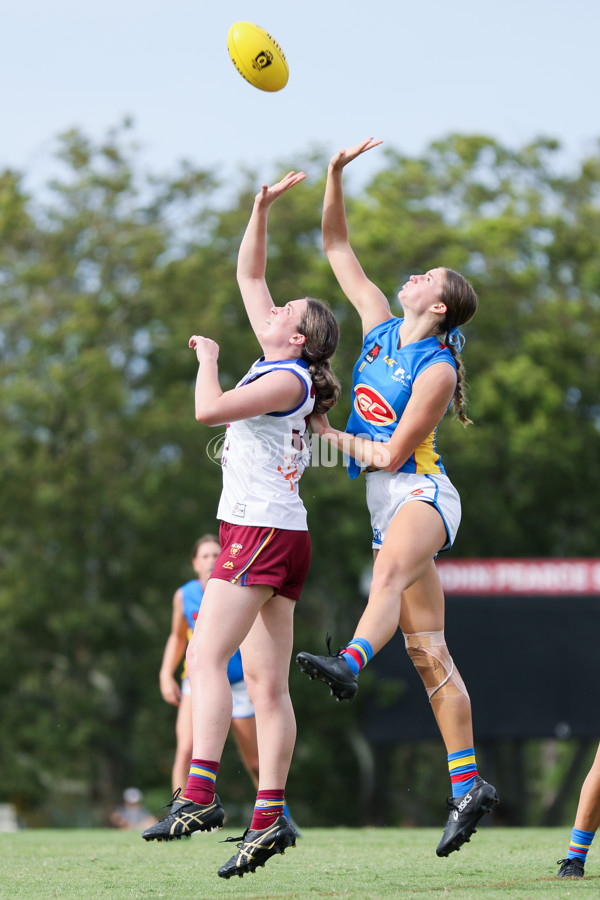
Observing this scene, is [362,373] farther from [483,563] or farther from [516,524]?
[516,524]

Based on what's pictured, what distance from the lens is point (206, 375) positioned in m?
4.54

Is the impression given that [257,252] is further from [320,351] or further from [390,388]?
[390,388]

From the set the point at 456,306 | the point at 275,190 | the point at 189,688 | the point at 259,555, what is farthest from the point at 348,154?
the point at 189,688

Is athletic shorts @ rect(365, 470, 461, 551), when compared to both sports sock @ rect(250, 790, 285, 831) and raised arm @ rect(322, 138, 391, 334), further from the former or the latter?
sports sock @ rect(250, 790, 285, 831)

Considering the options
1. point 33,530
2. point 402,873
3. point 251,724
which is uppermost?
point 33,530

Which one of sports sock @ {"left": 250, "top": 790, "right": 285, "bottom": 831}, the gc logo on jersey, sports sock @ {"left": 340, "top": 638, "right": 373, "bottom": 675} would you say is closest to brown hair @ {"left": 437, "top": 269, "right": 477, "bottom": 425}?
the gc logo on jersey

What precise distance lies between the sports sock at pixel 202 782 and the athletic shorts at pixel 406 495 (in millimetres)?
1203

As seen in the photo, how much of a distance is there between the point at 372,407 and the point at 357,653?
1.14 metres

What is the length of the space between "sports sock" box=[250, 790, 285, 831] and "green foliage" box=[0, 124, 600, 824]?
1752 cm

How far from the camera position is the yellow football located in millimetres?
5949

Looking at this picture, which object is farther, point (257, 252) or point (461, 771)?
point (257, 252)

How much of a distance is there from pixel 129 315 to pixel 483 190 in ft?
27.1

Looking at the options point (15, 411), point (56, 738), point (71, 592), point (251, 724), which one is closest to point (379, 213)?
point (15, 411)

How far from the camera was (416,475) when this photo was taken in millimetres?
4984
